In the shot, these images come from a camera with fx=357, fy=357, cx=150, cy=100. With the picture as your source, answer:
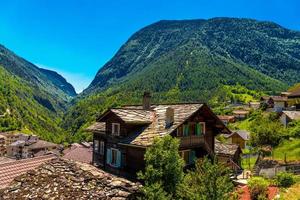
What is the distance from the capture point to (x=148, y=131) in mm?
30312

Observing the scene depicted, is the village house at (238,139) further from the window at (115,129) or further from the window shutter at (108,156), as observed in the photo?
the window at (115,129)

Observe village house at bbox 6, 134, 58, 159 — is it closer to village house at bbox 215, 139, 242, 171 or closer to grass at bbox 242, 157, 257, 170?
grass at bbox 242, 157, 257, 170

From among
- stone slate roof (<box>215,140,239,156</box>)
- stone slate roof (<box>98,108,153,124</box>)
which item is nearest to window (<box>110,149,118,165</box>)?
stone slate roof (<box>98,108,153,124</box>)

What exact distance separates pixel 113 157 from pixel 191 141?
762cm

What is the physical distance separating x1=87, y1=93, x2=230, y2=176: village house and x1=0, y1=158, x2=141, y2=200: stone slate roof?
1223 centimetres

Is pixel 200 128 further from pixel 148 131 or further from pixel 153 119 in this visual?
pixel 148 131

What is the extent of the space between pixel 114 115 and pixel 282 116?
53263 mm

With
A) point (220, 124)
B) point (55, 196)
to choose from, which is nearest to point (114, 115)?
point (220, 124)

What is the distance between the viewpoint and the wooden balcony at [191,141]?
31.1 m

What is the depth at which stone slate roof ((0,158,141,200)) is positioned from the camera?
15.0 meters

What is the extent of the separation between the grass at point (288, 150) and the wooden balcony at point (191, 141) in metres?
22.3

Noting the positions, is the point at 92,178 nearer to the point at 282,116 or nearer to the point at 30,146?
the point at 282,116

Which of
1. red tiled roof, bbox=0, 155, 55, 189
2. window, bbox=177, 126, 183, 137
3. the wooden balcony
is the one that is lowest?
red tiled roof, bbox=0, 155, 55, 189

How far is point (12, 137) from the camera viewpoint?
19212 cm
